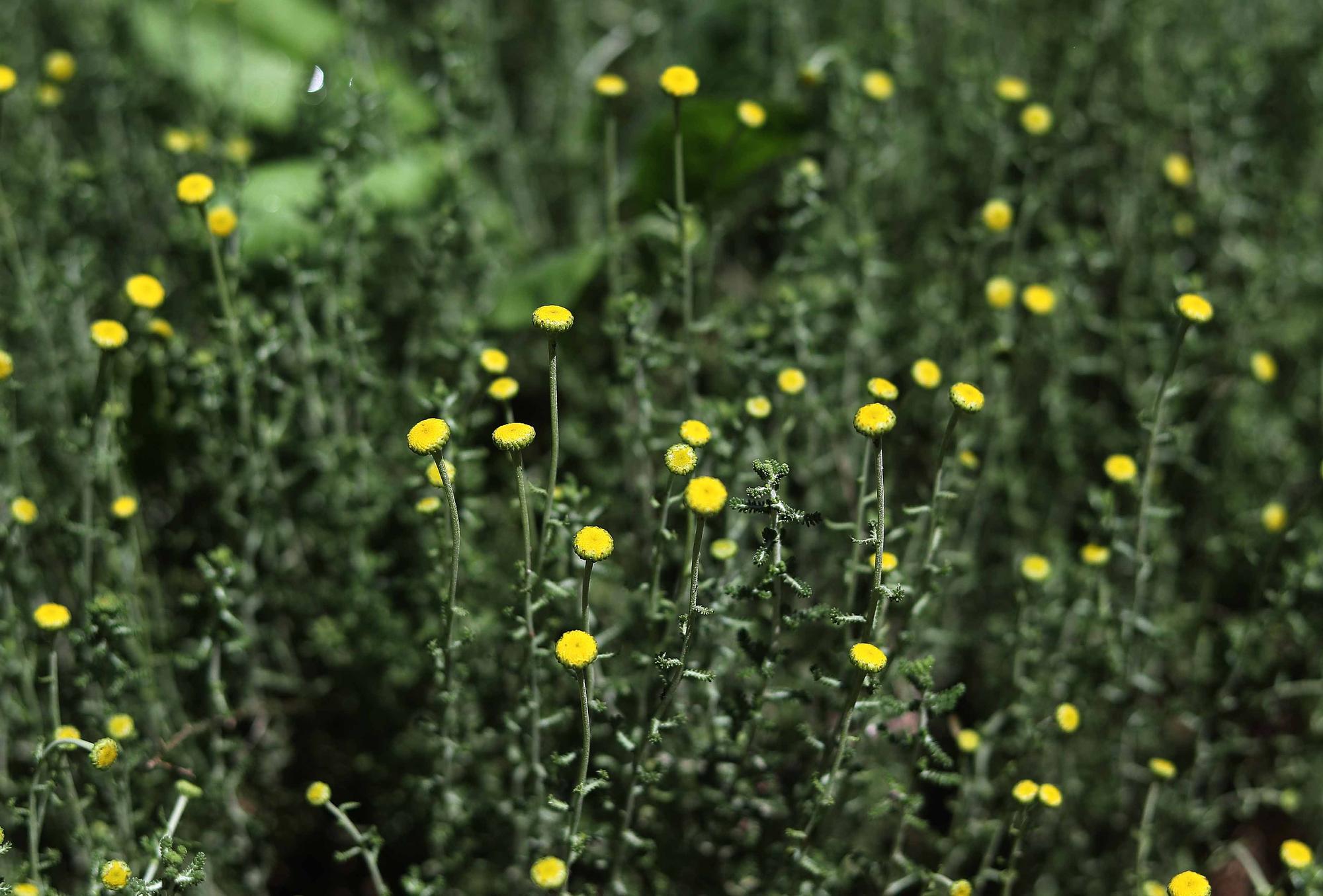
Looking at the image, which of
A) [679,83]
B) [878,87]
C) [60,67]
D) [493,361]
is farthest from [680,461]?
[60,67]

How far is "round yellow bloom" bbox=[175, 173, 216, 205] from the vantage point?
1.80 metres

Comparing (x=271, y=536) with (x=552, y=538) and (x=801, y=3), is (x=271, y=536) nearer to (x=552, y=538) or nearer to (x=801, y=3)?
(x=552, y=538)

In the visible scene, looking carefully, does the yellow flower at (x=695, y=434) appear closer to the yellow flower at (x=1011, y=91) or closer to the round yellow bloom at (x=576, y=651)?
the round yellow bloom at (x=576, y=651)

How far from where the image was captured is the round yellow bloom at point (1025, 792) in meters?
1.64

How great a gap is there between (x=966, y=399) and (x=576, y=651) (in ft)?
2.16

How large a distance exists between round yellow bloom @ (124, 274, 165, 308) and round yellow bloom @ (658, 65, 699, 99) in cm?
93

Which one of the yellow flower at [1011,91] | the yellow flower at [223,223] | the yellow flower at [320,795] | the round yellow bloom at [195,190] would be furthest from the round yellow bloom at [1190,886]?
the yellow flower at [223,223]

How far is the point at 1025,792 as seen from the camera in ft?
5.40

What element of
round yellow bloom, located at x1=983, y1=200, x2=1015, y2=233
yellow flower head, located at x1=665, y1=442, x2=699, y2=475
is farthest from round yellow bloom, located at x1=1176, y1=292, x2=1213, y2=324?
yellow flower head, located at x1=665, y1=442, x2=699, y2=475

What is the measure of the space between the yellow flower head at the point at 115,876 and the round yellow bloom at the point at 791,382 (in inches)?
48.4

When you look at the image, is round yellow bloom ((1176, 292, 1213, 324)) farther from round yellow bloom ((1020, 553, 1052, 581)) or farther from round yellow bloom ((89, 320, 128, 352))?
round yellow bloom ((89, 320, 128, 352))

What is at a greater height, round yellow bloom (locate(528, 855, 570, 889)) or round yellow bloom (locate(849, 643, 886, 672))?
round yellow bloom (locate(849, 643, 886, 672))

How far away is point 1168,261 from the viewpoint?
2.65 m

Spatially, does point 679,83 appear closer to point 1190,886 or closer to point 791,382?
point 791,382
